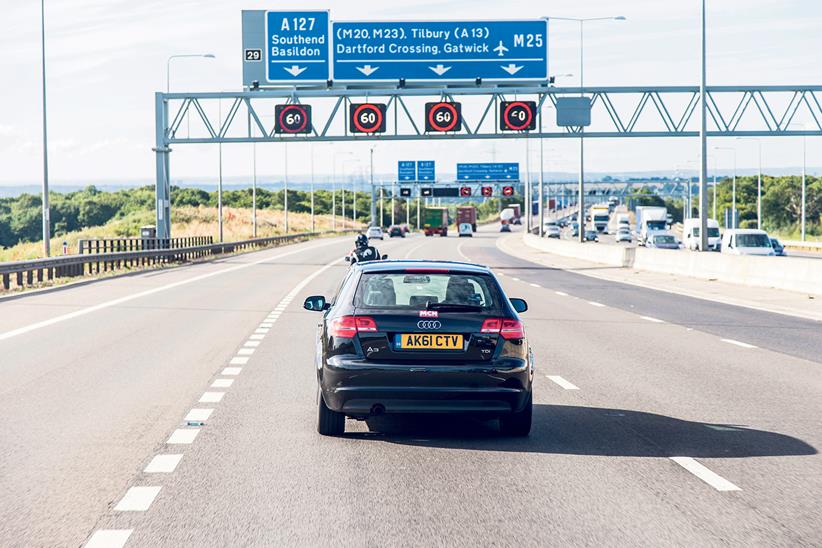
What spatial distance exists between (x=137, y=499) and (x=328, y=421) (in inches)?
92.5

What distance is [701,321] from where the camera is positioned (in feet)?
69.1

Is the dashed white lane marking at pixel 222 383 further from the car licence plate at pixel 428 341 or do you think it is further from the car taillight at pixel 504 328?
the car taillight at pixel 504 328

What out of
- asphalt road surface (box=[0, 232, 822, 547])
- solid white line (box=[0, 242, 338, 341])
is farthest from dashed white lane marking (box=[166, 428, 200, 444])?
solid white line (box=[0, 242, 338, 341])

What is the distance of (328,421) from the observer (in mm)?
9086

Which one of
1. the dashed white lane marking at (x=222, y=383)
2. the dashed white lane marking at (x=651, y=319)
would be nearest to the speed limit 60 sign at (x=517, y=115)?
the dashed white lane marking at (x=651, y=319)

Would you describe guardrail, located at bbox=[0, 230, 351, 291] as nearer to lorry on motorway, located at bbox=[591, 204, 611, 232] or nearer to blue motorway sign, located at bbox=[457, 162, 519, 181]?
blue motorway sign, located at bbox=[457, 162, 519, 181]

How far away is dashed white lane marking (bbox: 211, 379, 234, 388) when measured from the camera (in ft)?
39.5

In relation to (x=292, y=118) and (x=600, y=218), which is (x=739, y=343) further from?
(x=600, y=218)

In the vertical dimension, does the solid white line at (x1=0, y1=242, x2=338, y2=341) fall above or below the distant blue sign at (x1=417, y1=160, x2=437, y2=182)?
below

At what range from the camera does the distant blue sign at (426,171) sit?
120875 mm

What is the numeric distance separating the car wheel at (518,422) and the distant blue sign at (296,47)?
32448 mm

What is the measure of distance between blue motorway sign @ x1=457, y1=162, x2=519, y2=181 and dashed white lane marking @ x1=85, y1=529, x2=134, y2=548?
356 ft

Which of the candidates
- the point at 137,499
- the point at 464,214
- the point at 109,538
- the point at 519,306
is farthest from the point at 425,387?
the point at 464,214

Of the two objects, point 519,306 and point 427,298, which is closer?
point 427,298
